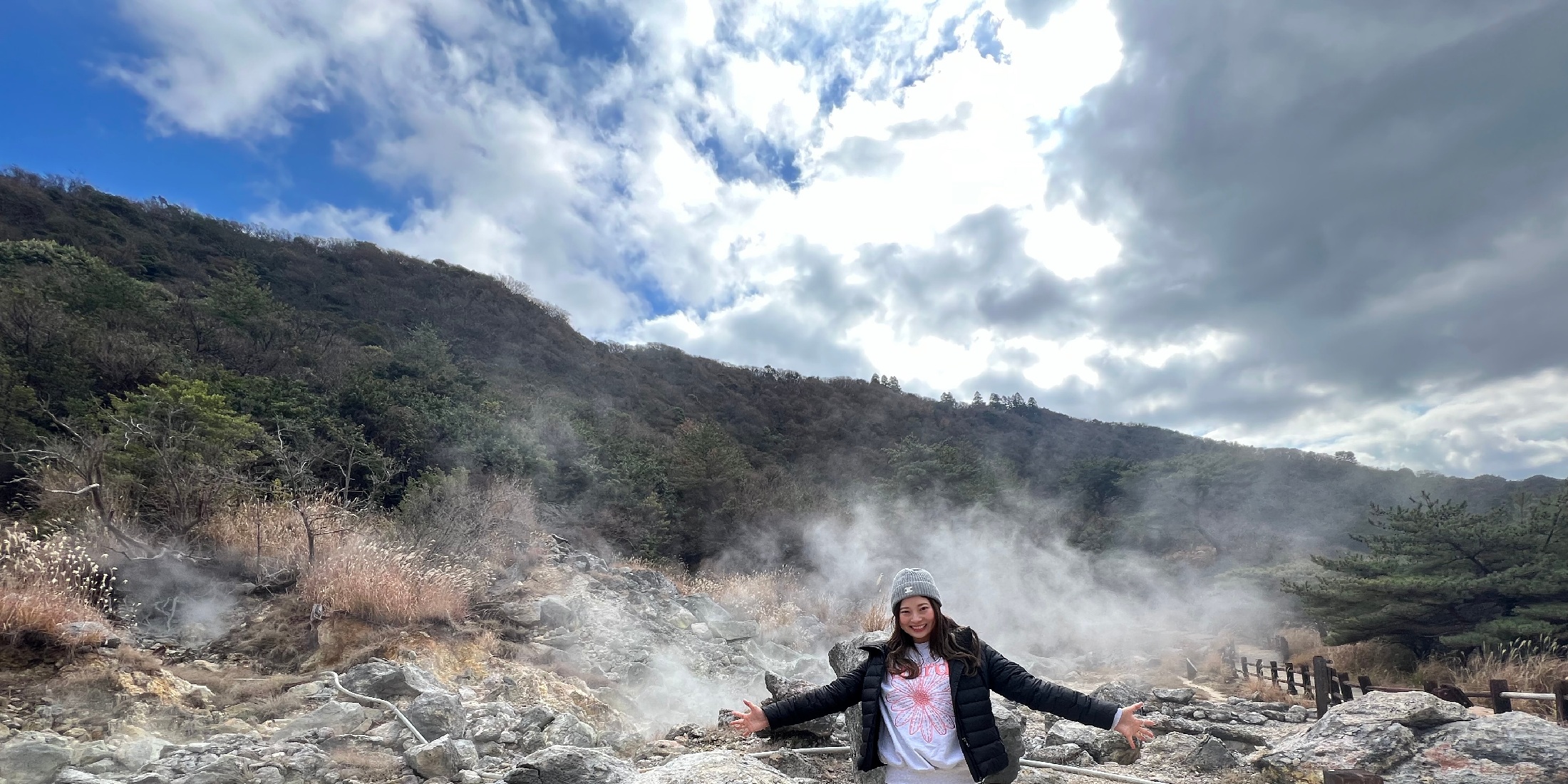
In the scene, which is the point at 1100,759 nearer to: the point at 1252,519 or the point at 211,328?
the point at 211,328

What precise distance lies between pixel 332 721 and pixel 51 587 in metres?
2.78

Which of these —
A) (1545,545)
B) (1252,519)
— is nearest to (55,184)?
(1545,545)

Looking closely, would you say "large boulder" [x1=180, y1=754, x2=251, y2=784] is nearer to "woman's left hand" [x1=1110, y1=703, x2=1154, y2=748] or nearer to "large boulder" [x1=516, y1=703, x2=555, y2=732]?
"large boulder" [x1=516, y1=703, x2=555, y2=732]

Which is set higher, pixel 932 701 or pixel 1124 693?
pixel 932 701

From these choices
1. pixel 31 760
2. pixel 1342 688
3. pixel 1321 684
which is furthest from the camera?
pixel 1342 688

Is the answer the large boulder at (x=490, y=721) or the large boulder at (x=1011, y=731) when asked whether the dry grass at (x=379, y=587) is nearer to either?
the large boulder at (x=490, y=721)

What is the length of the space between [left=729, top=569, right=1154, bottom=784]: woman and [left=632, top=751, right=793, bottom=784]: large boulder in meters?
0.25

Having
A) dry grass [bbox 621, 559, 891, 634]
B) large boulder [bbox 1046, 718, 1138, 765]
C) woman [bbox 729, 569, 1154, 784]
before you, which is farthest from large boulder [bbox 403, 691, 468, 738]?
dry grass [bbox 621, 559, 891, 634]

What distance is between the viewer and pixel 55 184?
28562 mm

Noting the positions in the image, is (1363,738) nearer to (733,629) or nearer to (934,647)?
(934,647)

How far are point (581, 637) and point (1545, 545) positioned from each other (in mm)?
14445

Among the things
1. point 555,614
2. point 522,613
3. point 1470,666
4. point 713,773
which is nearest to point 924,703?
point 713,773

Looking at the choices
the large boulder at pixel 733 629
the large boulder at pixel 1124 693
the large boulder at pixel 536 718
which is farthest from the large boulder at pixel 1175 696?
the large boulder at pixel 536 718

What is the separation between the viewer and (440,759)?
459 centimetres
